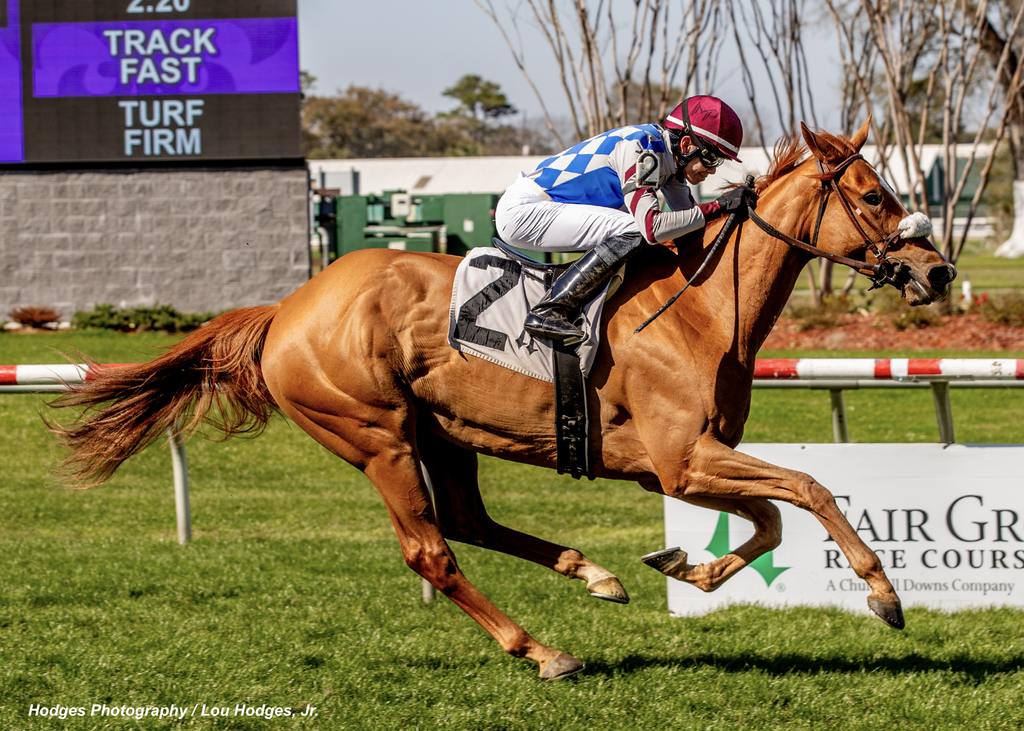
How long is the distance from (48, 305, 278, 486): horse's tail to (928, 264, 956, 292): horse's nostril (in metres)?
2.45

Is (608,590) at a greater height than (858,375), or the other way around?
(858,375)

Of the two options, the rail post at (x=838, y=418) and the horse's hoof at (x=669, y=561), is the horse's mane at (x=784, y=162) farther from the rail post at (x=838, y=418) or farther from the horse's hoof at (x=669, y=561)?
the rail post at (x=838, y=418)

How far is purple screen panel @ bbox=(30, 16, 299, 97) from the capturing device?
49.3 ft

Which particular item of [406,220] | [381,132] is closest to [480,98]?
[381,132]

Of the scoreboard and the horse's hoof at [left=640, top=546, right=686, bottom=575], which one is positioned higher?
the scoreboard

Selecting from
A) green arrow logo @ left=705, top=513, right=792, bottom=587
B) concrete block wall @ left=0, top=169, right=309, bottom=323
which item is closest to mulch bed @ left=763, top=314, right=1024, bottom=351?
concrete block wall @ left=0, top=169, right=309, bottom=323

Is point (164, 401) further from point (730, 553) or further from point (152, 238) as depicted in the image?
point (152, 238)

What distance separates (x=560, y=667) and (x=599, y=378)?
1.03 metres

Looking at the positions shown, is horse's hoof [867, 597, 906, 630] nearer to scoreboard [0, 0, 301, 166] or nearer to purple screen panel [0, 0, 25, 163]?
scoreboard [0, 0, 301, 166]

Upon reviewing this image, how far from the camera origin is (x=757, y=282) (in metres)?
4.62

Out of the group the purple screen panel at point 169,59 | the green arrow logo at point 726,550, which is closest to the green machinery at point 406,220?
the purple screen panel at point 169,59

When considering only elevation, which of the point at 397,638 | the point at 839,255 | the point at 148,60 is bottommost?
the point at 397,638


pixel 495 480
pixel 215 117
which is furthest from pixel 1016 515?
pixel 215 117

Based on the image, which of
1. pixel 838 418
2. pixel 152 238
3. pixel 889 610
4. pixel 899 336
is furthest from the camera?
pixel 152 238
